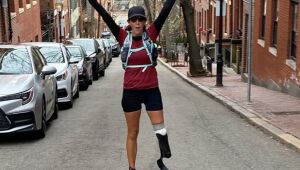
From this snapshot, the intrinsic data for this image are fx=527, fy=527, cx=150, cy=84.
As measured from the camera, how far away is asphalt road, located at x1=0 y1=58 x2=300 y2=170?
6.86 meters

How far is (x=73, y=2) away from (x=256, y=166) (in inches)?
2404

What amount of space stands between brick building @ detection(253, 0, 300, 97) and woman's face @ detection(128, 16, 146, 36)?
8474 millimetres

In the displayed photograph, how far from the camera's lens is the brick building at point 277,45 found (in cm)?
1397

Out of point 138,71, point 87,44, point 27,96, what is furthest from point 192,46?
point 138,71

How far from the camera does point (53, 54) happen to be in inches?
543

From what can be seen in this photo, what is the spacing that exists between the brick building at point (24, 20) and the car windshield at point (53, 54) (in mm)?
11676

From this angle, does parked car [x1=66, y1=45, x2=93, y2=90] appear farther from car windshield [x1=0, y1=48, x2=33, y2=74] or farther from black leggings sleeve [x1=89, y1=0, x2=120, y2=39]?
black leggings sleeve [x1=89, y1=0, x2=120, y2=39]

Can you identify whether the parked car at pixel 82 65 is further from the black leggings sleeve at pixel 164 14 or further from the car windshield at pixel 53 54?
the black leggings sleeve at pixel 164 14

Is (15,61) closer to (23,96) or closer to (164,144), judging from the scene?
(23,96)

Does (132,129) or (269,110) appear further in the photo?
(269,110)

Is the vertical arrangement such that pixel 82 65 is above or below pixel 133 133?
below

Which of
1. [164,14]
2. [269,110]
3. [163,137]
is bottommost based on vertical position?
[269,110]

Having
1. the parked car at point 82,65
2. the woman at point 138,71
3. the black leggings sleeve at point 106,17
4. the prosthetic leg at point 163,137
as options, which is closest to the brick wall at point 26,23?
the parked car at point 82,65

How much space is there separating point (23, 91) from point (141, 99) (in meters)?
2.86
